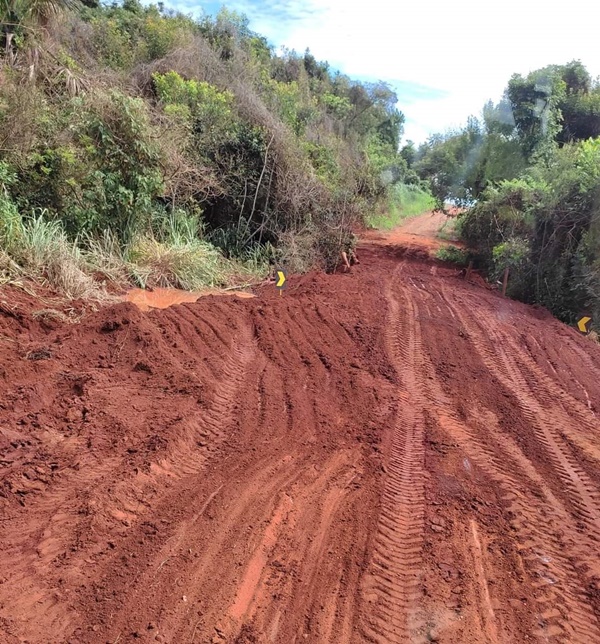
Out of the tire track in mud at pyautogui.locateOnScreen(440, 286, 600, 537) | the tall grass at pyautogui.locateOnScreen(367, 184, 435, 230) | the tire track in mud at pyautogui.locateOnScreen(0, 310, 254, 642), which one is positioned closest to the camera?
the tire track in mud at pyautogui.locateOnScreen(0, 310, 254, 642)

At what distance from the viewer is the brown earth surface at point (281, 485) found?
109 inches

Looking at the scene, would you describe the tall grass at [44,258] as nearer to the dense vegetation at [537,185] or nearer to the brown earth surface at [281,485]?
the brown earth surface at [281,485]

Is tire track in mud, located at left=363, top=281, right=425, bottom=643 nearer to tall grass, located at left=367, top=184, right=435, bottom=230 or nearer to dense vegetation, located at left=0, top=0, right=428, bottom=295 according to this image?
dense vegetation, located at left=0, top=0, right=428, bottom=295

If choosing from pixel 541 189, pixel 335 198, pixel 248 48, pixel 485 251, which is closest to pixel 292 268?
pixel 335 198

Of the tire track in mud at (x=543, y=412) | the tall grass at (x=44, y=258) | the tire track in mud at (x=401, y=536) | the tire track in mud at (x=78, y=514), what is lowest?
the tire track in mud at (x=78, y=514)

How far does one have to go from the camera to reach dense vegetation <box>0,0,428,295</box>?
27.8ft

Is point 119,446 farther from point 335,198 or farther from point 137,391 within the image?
point 335,198

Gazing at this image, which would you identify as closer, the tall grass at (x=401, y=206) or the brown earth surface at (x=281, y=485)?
the brown earth surface at (x=281, y=485)

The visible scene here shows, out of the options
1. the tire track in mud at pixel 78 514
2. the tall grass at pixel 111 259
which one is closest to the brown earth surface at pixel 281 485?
the tire track in mud at pixel 78 514

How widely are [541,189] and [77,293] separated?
34.8 ft

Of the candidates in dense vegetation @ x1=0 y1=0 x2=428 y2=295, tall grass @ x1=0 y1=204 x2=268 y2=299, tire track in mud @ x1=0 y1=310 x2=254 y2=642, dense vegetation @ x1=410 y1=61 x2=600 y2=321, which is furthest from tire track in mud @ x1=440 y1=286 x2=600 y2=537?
dense vegetation @ x1=0 y1=0 x2=428 y2=295

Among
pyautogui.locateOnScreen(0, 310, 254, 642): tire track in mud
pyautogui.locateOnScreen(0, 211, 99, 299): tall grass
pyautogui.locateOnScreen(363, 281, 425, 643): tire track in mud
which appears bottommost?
pyautogui.locateOnScreen(0, 310, 254, 642): tire track in mud

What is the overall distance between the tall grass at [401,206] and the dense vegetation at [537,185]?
3.19 meters

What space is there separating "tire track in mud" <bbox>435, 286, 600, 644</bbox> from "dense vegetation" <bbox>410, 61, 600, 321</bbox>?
259 inches
